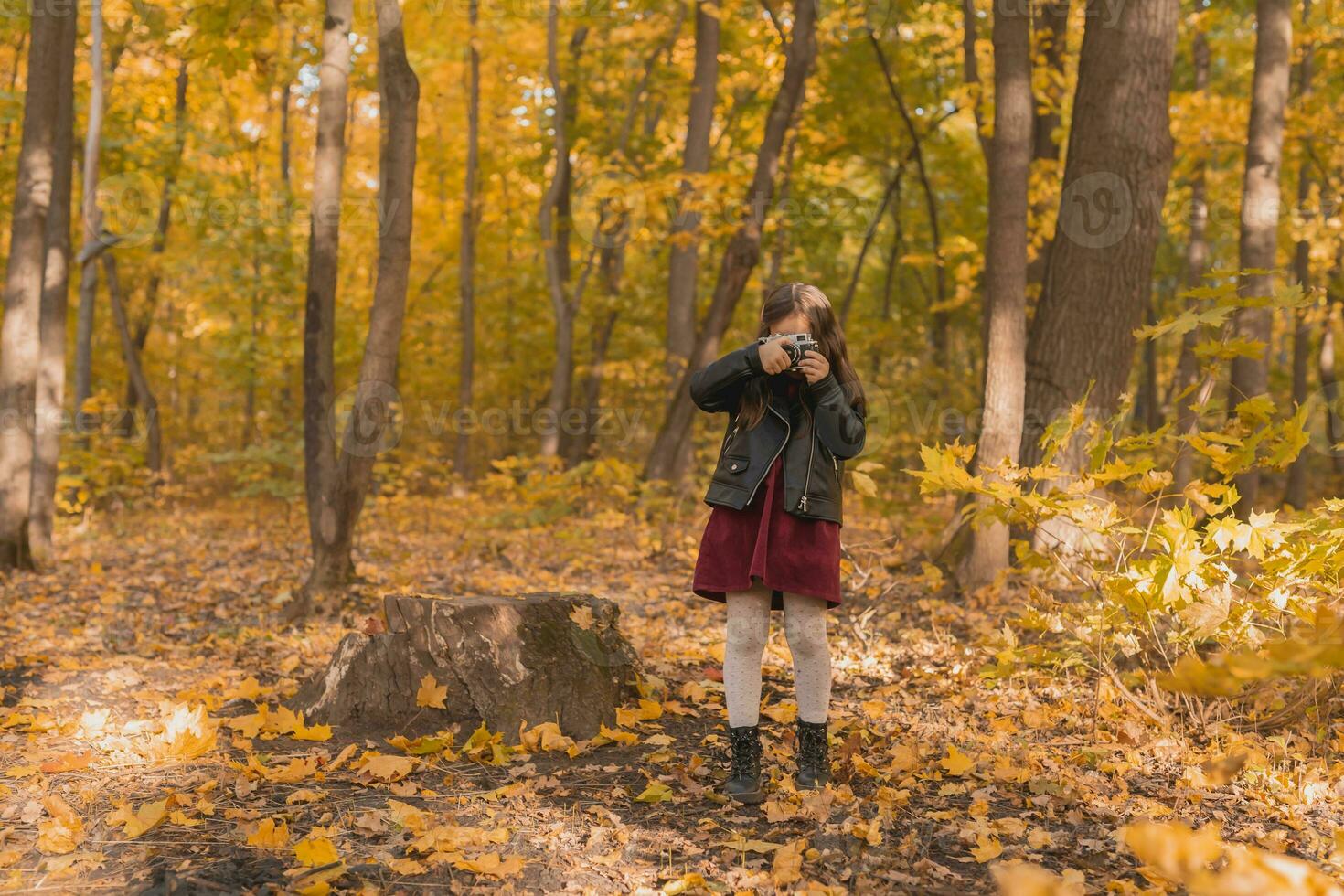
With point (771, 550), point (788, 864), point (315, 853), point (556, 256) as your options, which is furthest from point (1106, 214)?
point (556, 256)

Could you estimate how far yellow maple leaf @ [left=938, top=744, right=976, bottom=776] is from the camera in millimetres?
3834

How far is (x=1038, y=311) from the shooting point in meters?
7.29

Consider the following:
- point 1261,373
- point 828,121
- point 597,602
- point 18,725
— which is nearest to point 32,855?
point 18,725

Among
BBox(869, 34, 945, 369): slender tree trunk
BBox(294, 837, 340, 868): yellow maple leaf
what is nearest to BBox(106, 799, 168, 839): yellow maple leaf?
BBox(294, 837, 340, 868): yellow maple leaf

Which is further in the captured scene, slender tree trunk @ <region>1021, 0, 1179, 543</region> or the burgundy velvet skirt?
slender tree trunk @ <region>1021, 0, 1179, 543</region>

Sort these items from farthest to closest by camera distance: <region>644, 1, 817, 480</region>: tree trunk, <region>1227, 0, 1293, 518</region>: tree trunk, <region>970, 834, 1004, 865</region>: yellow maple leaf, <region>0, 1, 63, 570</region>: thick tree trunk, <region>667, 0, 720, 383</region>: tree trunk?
<region>667, 0, 720, 383</region>: tree trunk → <region>644, 1, 817, 480</region>: tree trunk → <region>1227, 0, 1293, 518</region>: tree trunk → <region>0, 1, 63, 570</region>: thick tree trunk → <region>970, 834, 1004, 865</region>: yellow maple leaf

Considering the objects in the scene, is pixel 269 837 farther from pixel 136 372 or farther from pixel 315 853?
pixel 136 372

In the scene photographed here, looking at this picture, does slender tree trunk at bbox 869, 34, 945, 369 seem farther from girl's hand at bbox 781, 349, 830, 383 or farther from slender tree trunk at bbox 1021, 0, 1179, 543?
girl's hand at bbox 781, 349, 830, 383

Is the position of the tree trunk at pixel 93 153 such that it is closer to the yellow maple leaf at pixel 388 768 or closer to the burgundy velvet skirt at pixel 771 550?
the yellow maple leaf at pixel 388 768

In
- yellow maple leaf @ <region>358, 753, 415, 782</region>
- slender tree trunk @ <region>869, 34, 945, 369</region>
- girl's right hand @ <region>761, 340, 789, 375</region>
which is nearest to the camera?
girl's right hand @ <region>761, 340, 789, 375</region>

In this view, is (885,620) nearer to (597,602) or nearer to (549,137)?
(597,602)

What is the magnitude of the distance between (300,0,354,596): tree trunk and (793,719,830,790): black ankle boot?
421 centimetres

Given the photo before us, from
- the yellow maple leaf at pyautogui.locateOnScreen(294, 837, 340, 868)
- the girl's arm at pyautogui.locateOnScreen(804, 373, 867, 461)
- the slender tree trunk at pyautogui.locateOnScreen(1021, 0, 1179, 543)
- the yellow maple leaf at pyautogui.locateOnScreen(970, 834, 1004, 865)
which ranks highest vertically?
the slender tree trunk at pyautogui.locateOnScreen(1021, 0, 1179, 543)

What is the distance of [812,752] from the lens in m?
3.77
